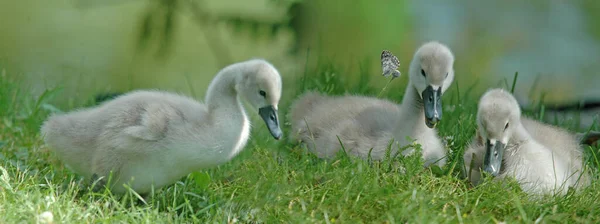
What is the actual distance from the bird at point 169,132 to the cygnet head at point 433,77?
85cm

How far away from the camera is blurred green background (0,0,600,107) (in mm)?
6695

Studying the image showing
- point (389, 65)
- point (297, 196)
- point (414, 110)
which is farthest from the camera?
point (389, 65)

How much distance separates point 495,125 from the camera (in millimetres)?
4328

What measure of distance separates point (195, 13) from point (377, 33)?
1.59m

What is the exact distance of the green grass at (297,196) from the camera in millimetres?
3762

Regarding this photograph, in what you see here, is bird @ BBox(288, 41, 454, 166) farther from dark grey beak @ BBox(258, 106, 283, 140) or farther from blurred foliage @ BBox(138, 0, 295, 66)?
blurred foliage @ BBox(138, 0, 295, 66)

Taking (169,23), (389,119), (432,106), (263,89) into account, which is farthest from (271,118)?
(169,23)

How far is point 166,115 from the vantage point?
13.6 feet

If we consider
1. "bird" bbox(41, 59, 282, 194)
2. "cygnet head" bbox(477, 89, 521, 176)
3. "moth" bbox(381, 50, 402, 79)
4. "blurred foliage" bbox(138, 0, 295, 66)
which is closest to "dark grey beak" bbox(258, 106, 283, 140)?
"bird" bbox(41, 59, 282, 194)

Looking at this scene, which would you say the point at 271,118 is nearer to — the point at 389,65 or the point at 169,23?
the point at 389,65

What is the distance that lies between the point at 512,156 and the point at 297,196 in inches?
47.9

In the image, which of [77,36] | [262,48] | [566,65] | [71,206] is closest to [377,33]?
[262,48]

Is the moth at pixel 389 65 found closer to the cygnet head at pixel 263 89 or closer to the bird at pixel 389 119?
the bird at pixel 389 119

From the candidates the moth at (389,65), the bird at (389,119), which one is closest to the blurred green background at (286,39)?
the bird at (389,119)
